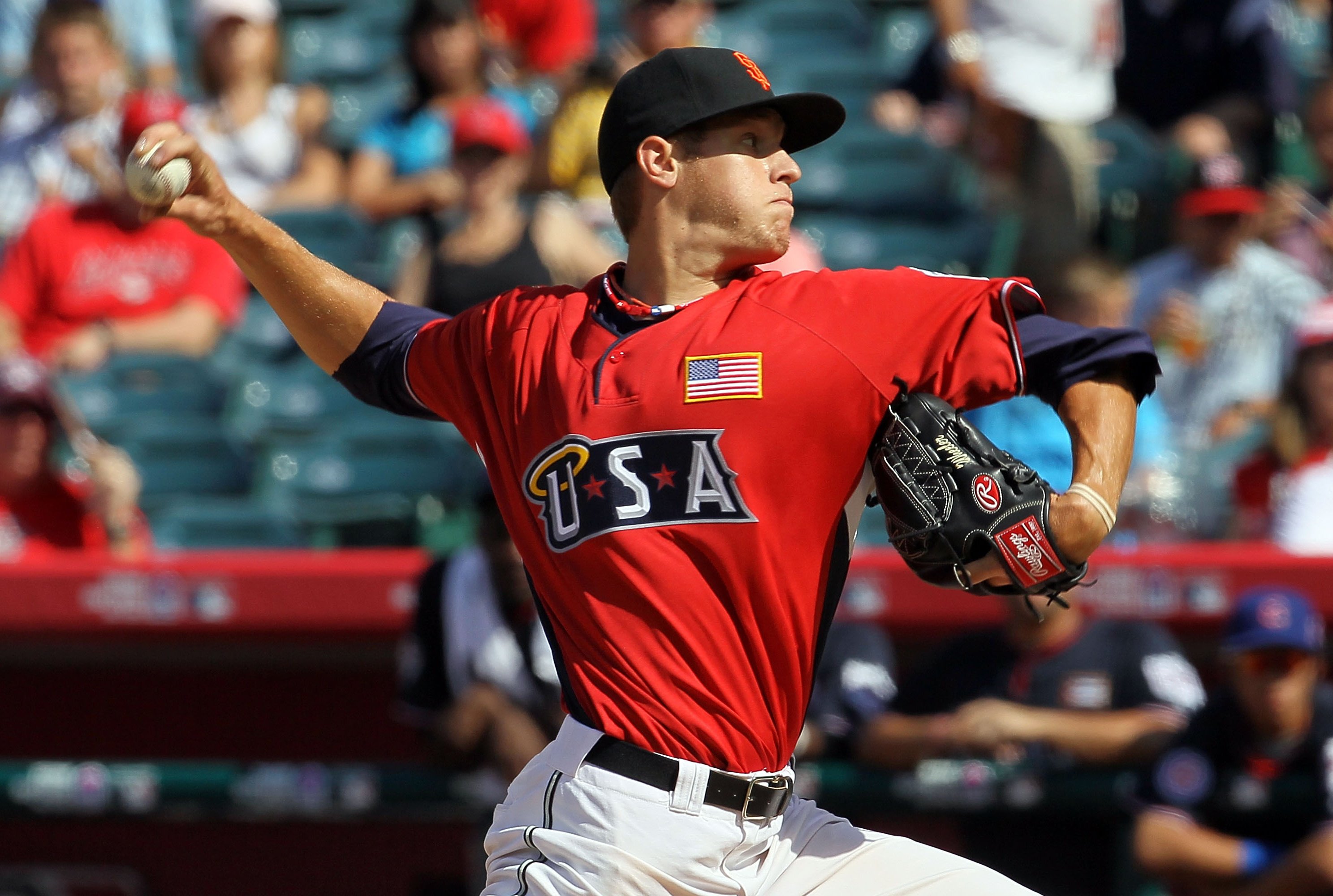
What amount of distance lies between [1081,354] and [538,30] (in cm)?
581

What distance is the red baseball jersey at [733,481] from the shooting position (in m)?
2.60

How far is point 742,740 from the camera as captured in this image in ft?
8.57

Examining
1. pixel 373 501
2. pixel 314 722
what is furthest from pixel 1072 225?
pixel 314 722

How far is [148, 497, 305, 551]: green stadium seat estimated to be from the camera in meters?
6.11

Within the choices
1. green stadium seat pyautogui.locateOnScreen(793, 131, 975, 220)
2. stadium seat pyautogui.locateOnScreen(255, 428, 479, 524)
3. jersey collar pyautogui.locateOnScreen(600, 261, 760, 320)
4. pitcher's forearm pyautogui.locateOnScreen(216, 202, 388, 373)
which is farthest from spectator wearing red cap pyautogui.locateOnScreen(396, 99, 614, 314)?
jersey collar pyautogui.locateOnScreen(600, 261, 760, 320)

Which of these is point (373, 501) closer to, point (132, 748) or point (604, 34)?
point (132, 748)

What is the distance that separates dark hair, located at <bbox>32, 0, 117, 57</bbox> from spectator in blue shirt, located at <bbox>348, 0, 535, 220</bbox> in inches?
46.2

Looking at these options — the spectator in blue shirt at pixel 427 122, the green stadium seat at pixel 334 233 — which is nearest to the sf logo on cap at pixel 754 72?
the spectator in blue shirt at pixel 427 122

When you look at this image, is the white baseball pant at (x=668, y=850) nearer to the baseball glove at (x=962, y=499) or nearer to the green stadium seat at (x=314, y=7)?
the baseball glove at (x=962, y=499)

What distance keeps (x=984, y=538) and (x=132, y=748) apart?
4196mm

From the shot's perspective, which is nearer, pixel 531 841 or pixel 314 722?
pixel 531 841

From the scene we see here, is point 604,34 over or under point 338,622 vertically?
over

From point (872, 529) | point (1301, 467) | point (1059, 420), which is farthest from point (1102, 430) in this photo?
point (872, 529)

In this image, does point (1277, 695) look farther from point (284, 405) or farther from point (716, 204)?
point (284, 405)
